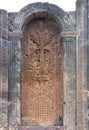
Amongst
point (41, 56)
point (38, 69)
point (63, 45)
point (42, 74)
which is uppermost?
point (63, 45)

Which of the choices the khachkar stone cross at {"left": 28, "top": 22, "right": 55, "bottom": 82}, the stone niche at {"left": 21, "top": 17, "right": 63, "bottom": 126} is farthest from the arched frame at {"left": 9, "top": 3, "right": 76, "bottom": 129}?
the khachkar stone cross at {"left": 28, "top": 22, "right": 55, "bottom": 82}

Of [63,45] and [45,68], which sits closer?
[63,45]

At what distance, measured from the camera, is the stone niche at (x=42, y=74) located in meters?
11.1

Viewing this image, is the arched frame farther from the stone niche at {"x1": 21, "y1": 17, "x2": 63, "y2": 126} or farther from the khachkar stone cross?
the khachkar stone cross

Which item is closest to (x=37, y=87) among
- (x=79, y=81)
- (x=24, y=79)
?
(x=24, y=79)

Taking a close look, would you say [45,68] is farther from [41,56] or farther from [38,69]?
[41,56]

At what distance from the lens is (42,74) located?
11312 millimetres

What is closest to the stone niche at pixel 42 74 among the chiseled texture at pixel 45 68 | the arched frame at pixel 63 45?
the chiseled texture at pixel 45 68

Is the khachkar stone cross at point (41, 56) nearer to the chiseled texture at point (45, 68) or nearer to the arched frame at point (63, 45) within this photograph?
the chiseled texture at point (45, 68)

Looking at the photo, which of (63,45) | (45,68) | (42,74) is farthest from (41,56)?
(63,45)

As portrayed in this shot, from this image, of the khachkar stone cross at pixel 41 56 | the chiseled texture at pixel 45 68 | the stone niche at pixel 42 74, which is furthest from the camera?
the khachkar stone cross at pixel 41 56

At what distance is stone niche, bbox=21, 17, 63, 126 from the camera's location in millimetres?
11148

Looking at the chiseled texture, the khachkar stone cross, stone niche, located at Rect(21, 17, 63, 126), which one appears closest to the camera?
the chiseled texture

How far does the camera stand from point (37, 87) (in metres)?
11.3
